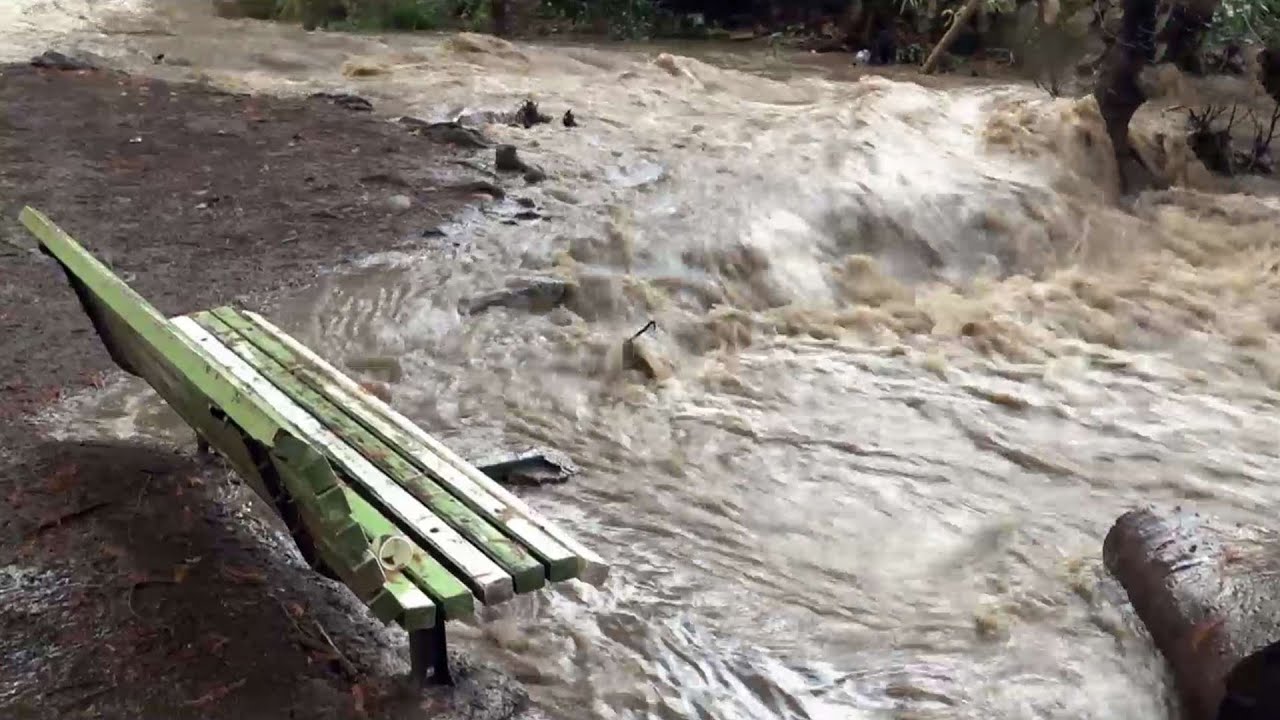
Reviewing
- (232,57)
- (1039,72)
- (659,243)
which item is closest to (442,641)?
(659,243)

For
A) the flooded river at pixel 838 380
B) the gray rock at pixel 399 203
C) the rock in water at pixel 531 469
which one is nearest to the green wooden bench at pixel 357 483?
the flooded river at pixel 838 380

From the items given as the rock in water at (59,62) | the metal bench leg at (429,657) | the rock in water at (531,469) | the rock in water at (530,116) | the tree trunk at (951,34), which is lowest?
the rock in water at (531,469)

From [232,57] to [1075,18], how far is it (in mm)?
7902

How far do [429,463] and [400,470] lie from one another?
Answer: 8 centimetres

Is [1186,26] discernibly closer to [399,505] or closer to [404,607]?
[399,505]

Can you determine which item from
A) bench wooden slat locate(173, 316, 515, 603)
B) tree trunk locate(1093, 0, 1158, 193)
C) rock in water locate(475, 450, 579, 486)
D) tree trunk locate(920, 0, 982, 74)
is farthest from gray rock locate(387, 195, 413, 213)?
Result: tree trunk locate(920, 0, 982, 74)

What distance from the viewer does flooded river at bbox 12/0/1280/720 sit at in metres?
3.78

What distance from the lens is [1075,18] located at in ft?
41.2

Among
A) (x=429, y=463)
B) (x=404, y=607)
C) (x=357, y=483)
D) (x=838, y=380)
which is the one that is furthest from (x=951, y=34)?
(x=404, y=607)

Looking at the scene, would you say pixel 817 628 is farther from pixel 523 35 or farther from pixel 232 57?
pixel 523 35

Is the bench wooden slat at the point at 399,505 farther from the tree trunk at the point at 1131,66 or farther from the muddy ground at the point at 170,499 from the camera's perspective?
the tree trunk at the point at 1131,66

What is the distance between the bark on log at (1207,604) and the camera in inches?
130

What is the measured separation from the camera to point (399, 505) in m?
3.25

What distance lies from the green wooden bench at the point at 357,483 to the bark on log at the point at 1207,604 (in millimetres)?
1645
